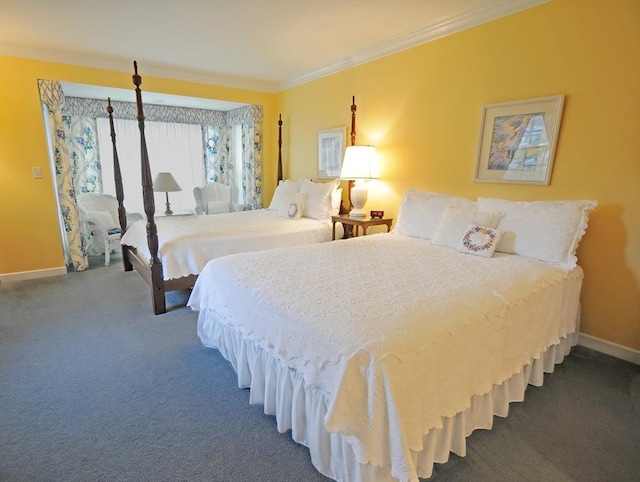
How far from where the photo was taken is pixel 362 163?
3.57m

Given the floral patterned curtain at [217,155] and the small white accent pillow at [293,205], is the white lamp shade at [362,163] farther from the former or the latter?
the floral patterned curtain at [217,155]

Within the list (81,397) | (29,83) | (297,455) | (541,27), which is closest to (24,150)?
(29,83)

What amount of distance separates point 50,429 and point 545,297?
2726 millimetres

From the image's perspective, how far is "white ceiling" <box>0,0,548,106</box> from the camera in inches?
103

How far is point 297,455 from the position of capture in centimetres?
155

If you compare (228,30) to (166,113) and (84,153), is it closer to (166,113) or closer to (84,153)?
(166,113)

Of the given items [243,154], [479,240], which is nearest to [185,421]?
[479,240]

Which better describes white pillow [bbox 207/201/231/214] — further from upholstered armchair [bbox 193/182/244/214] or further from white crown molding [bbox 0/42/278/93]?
white crown molding [bbox 0/42/278/93]

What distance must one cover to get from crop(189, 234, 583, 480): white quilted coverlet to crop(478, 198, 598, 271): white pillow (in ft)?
0.34

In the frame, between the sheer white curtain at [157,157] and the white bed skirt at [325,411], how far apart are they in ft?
14.3

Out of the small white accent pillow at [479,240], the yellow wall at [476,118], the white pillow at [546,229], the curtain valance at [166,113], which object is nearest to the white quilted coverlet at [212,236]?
the yellow wall at [476,118]

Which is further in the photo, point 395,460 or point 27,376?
point 27,376

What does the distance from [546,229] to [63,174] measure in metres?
4.93

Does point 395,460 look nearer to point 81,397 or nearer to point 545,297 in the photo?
point 545,297
